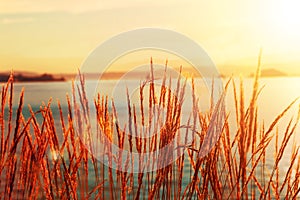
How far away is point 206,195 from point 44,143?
26.6 inches

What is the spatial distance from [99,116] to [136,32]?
74 centimetres

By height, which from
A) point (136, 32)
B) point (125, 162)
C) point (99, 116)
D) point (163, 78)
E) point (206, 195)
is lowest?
point (206, 195)

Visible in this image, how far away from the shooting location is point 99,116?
6.57ft

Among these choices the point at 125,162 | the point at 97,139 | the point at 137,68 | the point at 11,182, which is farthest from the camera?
the point at 137,68

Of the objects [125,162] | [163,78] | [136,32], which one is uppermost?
[136,32]

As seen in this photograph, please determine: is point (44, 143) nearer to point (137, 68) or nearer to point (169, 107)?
point (169, 107)

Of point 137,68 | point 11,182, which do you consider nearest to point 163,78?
point 137,68

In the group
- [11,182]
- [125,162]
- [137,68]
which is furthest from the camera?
[137,68]

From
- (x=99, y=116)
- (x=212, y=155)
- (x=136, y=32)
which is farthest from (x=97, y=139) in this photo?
(x=136, y=32)

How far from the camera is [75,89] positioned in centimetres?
204

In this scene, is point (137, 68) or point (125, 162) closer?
point (125, 162)

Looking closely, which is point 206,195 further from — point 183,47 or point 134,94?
point 183,47

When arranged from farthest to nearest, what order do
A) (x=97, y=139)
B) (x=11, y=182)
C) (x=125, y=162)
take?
(x=97, y=139) < (x=125, y=162) < (x=11, y=182)

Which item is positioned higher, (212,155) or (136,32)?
(136,32)
